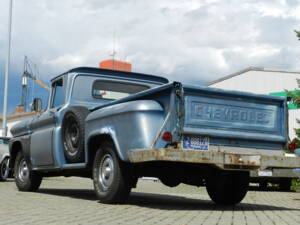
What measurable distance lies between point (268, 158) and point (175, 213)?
1.48m

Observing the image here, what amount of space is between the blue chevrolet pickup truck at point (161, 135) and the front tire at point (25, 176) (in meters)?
Answer: 0.98

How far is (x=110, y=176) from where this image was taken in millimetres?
7316

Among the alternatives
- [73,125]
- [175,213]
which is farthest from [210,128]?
[73,125]

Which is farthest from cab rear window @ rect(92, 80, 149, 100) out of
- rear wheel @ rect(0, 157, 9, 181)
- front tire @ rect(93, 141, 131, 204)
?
rear wheel @ rect(0, 157, 9, 181)

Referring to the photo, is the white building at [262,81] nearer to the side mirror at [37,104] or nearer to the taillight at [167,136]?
the side mirror at [37,104]

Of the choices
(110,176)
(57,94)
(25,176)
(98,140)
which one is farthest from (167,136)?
(25,176)

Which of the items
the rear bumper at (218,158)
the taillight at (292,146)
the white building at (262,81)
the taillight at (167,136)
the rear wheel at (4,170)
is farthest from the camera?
the white building at (262,81)

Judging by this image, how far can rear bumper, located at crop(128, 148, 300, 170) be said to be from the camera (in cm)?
620

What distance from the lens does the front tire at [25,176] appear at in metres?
10.2

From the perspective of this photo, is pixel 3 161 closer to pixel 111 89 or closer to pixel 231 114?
pixel 111 89

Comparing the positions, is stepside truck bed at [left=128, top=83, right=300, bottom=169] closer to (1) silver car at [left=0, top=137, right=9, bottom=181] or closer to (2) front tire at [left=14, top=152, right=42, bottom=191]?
(2) front tire at [left=14, top=152, right=42, bottom=191]

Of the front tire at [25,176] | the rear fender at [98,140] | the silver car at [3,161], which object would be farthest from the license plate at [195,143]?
the silver car at [3,161]

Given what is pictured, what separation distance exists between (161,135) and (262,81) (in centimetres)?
2917

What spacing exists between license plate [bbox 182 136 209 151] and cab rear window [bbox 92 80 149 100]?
9.66 ft
